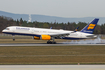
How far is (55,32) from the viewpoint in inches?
1980

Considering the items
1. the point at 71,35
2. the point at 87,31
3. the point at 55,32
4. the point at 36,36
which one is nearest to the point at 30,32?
the point at 36,36

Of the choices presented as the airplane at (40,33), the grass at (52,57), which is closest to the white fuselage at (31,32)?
the airplane at (40,33)

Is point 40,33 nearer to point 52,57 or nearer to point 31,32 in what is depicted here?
point 31,32

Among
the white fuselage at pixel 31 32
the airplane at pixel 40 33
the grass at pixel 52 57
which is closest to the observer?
the grass at pixel 52 57

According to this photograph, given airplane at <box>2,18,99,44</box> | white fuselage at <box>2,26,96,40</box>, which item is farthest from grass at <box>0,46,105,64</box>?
white fuselage at <box>2,26,96,40</box>

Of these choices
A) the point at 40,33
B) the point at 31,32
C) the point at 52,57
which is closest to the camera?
the point at 52,57

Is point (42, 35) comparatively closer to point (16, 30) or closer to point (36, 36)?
point (36, 36)

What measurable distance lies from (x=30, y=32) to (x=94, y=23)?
61.6ft

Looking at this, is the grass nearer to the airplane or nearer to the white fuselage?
the airplane

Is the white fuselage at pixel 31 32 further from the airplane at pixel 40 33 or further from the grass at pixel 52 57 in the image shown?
the grass at pixel 52 57

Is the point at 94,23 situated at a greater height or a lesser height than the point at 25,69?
greater

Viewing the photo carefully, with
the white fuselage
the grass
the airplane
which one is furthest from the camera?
the white fuselage

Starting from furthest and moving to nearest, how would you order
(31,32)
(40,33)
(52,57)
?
1. (40,33)
2. (31,32)
3. (52,57)

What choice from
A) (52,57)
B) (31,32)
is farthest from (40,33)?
(52,57)
